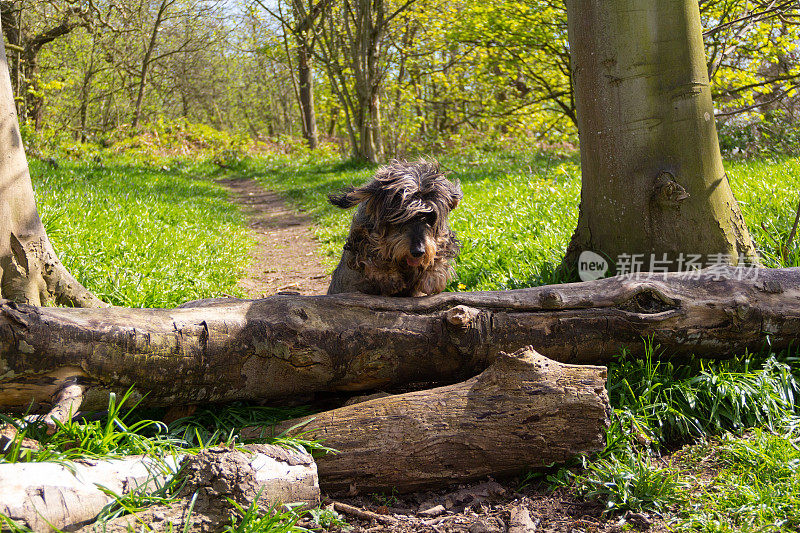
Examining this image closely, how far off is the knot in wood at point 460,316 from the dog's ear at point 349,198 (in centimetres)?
124

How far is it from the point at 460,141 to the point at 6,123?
1701 centimetres

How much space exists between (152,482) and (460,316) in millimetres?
1866

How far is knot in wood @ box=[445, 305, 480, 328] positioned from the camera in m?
3.54

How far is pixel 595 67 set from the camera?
455 cm

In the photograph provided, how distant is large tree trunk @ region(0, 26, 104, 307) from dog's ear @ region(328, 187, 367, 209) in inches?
88.0

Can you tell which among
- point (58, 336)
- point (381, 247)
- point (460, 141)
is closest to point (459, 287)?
point (381, 247)

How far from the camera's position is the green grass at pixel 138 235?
18.9ft

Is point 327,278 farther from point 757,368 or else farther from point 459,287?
point 757,368

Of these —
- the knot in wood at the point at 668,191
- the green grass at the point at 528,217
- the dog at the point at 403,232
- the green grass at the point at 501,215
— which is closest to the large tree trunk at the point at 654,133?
the knot in wood at the point at 668,191

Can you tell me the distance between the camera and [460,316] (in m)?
3.53

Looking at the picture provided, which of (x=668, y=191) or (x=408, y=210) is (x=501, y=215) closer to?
(x=668, y=191)

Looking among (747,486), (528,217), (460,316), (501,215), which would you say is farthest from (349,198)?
(501,215)

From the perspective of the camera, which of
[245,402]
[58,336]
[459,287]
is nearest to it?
[58,336]

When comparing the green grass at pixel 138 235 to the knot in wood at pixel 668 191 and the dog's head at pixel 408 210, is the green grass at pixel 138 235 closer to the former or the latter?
the dog's head at pixel 408 210
